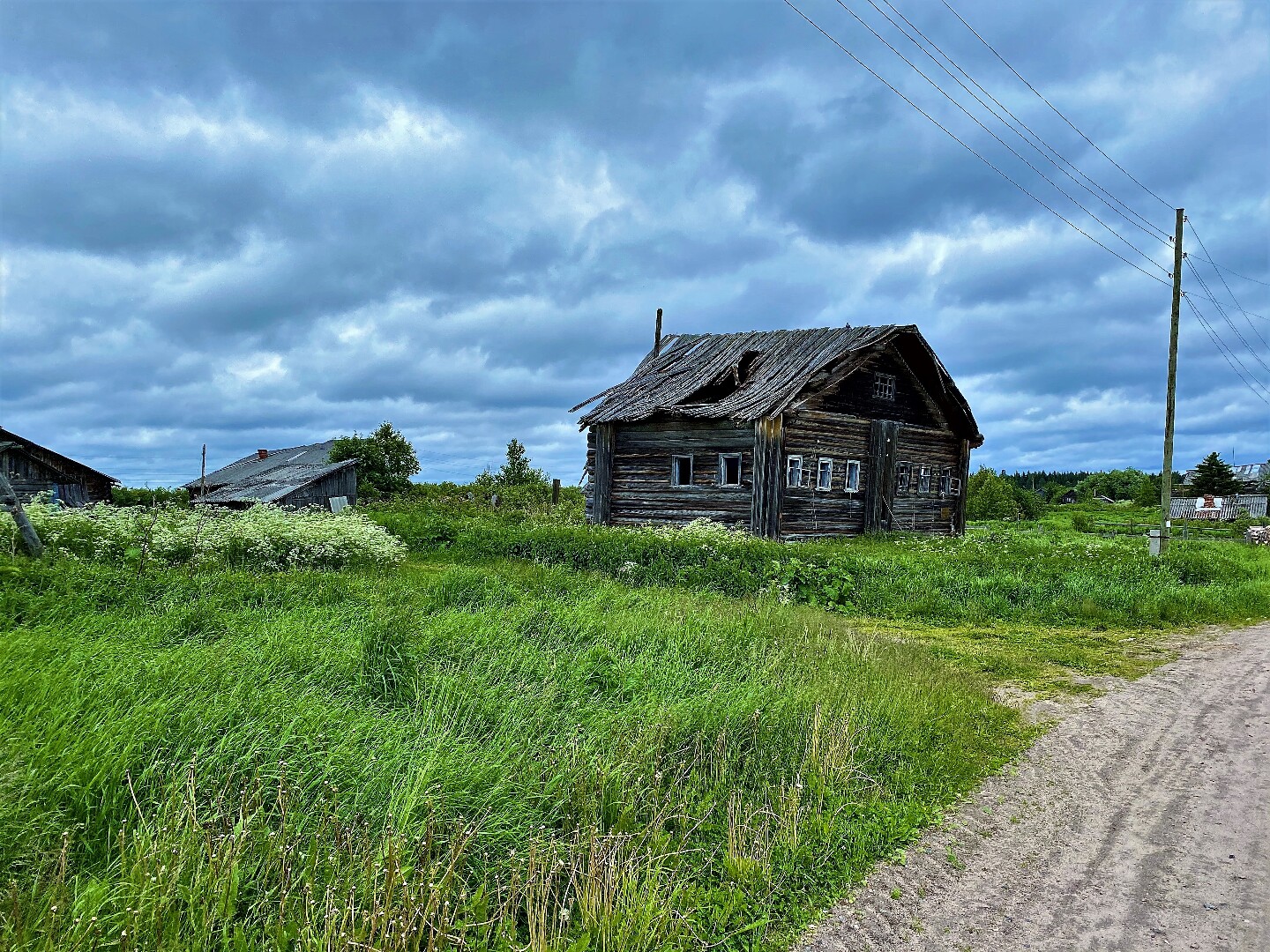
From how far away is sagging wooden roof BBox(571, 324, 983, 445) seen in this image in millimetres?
23484

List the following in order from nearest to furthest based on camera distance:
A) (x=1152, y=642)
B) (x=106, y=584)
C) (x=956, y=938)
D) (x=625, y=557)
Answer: (x=956, y=938), (x=106, y=584), (x=1152, y=642), (x=625, y=557)

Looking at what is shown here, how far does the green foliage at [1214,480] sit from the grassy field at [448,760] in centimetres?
6481

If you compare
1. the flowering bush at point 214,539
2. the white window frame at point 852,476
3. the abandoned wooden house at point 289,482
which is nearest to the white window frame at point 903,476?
the white window frame at point 852,476

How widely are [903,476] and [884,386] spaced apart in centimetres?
330

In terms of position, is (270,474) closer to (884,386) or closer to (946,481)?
(884,386)

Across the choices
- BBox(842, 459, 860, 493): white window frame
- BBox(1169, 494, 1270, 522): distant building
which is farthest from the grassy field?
BBox(1169, 494, 1270, 522): distant building

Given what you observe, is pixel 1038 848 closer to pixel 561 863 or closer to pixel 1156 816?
pixel 1156 816

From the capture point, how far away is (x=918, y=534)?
25.7 m

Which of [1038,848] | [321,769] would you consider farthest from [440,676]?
[1038,848]

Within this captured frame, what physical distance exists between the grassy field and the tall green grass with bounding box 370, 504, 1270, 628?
356 cm

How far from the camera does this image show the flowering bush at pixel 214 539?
13109 mm

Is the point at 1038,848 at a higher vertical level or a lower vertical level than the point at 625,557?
lower

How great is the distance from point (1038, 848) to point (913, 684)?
101 inches

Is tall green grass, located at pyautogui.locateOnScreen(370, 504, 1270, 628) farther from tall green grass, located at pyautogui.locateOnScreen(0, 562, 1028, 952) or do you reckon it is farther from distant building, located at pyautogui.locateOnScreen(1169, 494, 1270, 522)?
distant building, located at pyautogui.locateOnScreen(1169, 494, 1270, 522)
